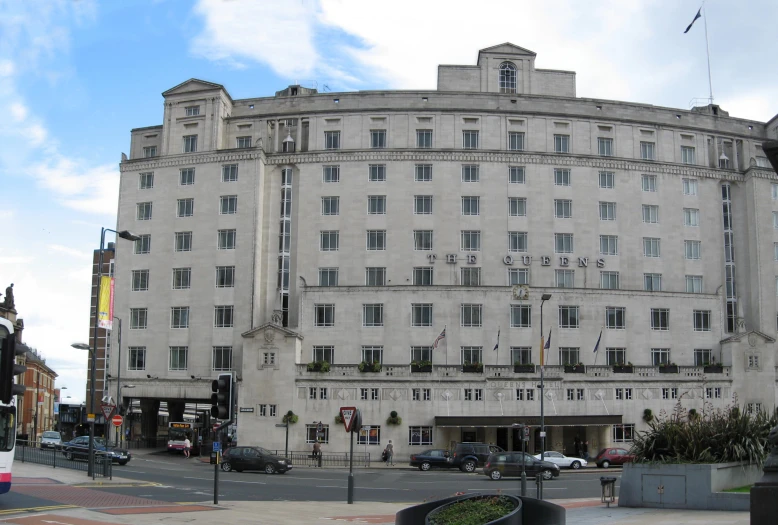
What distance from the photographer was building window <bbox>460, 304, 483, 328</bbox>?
6762 cm

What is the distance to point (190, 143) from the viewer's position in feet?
246

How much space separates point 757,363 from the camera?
6712cm

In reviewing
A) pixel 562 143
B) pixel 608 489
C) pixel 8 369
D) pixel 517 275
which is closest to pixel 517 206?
pixel 517 275

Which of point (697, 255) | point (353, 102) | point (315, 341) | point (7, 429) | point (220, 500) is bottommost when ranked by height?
point (220, 500)

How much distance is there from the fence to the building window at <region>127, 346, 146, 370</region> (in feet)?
77.2

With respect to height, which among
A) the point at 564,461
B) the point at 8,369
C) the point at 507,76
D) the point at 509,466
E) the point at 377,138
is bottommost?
the point at 564,461

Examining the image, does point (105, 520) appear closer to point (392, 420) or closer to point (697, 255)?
point (392, 420)

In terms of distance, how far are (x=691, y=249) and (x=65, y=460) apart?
180 ft

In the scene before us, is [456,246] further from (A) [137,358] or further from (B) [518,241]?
(A) [137,358]

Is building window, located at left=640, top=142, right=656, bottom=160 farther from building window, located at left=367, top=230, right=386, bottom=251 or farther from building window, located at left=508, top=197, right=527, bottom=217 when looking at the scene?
building window, located at left=367, top=230, right=386, bottom=251

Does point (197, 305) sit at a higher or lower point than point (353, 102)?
lower

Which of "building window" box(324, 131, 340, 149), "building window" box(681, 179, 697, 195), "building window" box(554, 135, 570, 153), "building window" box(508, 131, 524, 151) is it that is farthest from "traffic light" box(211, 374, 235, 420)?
"building window" box(681, 179, 697, 195)

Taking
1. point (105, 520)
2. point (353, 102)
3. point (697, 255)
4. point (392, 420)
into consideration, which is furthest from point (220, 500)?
point (697, 255)

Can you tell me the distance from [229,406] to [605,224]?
181 ft
